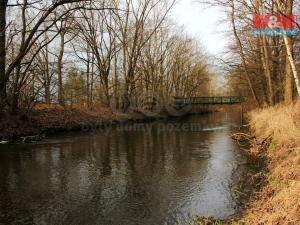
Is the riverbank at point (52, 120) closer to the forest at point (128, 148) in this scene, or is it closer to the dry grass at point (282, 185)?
the forest at point (128, 148)

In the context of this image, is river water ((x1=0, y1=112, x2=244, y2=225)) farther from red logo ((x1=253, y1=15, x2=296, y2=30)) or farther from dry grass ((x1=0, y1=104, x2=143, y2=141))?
red logo ((x1=253, y1=15, x2=296, y2=30))

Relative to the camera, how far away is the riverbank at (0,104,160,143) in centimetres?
2103

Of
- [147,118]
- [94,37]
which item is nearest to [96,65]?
[94,37]

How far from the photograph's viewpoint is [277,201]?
6.39 m

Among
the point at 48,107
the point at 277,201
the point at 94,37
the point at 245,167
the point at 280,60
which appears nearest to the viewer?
the point at 277,201

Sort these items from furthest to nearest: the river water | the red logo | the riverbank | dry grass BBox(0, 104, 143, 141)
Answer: dry grass BBox(0, 104, 143, 141), the riverbank, the red logo, the river water

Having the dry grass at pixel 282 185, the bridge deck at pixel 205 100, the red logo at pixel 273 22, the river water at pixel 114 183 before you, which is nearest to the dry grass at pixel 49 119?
the river water at pixel 114 183

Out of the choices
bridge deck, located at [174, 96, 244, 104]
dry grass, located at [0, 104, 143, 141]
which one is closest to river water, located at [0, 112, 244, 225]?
dry grass, located at [0, 104, 143, 141]

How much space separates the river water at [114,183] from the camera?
8.16 meters

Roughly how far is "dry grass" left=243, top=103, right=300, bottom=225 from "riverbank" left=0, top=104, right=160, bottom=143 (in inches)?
545

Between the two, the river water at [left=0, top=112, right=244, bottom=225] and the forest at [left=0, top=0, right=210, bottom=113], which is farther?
the forest at [left=0, top=0, right=210, bottom=113]

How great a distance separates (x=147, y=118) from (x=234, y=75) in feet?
40.4

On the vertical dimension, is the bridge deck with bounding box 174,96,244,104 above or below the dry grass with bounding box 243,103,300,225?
above

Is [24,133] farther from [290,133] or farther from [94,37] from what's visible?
[94,37]
